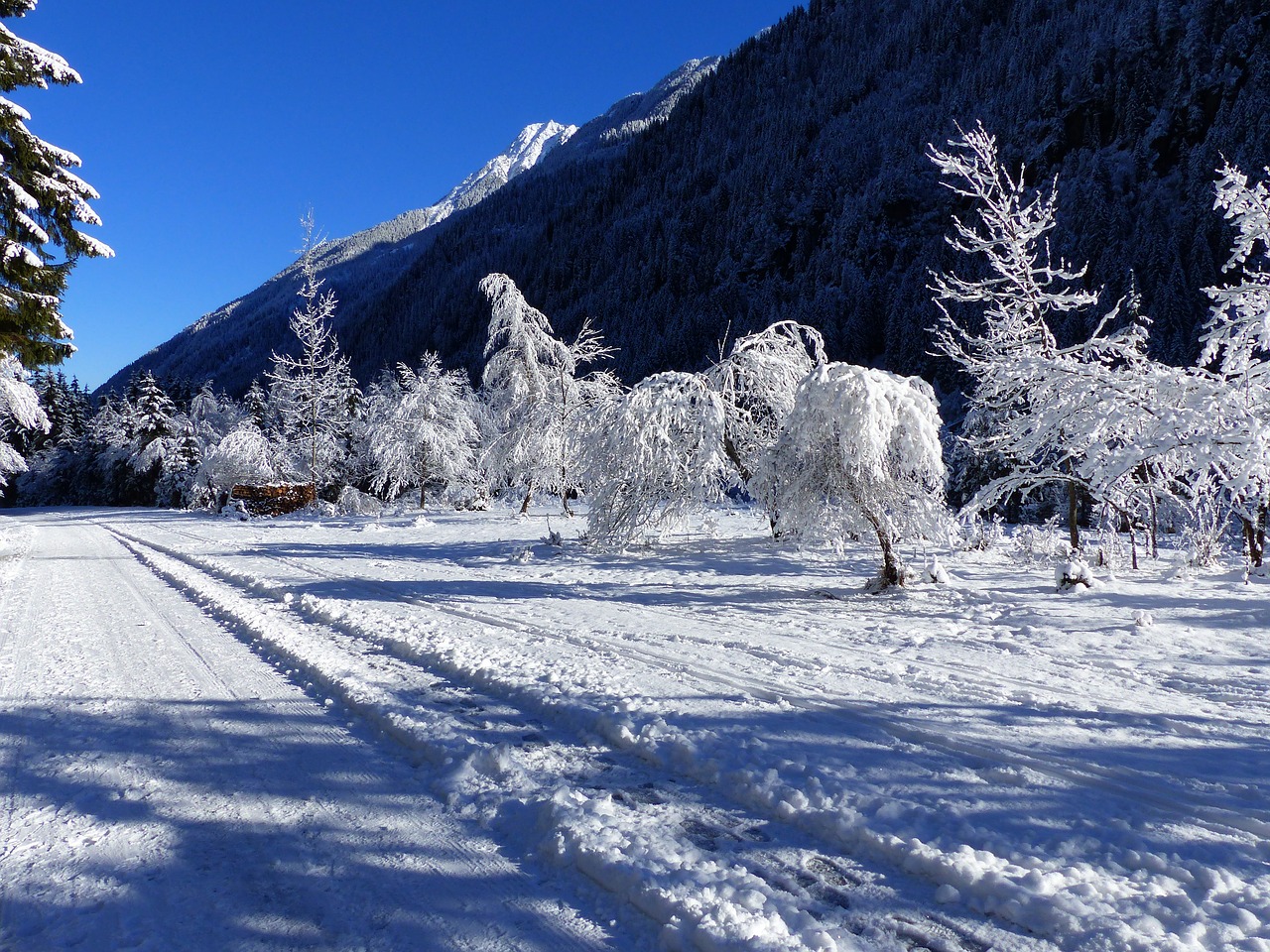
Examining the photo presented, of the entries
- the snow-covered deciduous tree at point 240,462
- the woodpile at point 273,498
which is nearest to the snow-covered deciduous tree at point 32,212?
the woodpile at point 273,498

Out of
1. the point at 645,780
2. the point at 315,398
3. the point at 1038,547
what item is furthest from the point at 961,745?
the point at 315,398

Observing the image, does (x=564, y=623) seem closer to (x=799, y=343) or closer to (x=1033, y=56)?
(x=799, y=343)

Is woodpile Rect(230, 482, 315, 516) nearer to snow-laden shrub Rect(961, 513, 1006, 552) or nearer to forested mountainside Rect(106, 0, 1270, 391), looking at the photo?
snow-laden shrub Rect(961, 513, 1006, 552)

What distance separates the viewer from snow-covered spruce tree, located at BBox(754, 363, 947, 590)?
806 centimetres

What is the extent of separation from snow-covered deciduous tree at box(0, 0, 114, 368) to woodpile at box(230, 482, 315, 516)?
24.7 metres

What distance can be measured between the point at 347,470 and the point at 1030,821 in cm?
4505

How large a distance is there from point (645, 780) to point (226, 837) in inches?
79.5

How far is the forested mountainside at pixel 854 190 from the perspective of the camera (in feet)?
229

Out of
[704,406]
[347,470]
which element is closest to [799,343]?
[704,406]

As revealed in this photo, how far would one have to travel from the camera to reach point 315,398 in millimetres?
33312

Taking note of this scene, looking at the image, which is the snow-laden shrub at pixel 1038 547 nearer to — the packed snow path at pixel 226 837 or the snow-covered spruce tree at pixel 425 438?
the packed snow path at pixel 226 837

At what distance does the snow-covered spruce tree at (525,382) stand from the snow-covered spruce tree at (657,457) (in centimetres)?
803

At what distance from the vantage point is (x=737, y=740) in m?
3.87

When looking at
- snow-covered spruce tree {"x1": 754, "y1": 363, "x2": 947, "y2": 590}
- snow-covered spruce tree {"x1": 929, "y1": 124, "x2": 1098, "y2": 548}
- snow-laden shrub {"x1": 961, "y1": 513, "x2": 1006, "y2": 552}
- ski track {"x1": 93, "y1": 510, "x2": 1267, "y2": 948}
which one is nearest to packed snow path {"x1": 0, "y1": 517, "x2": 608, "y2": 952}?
ski track {"x1": 93, "y1": 510, "x2": 1267, "y2": 948}
